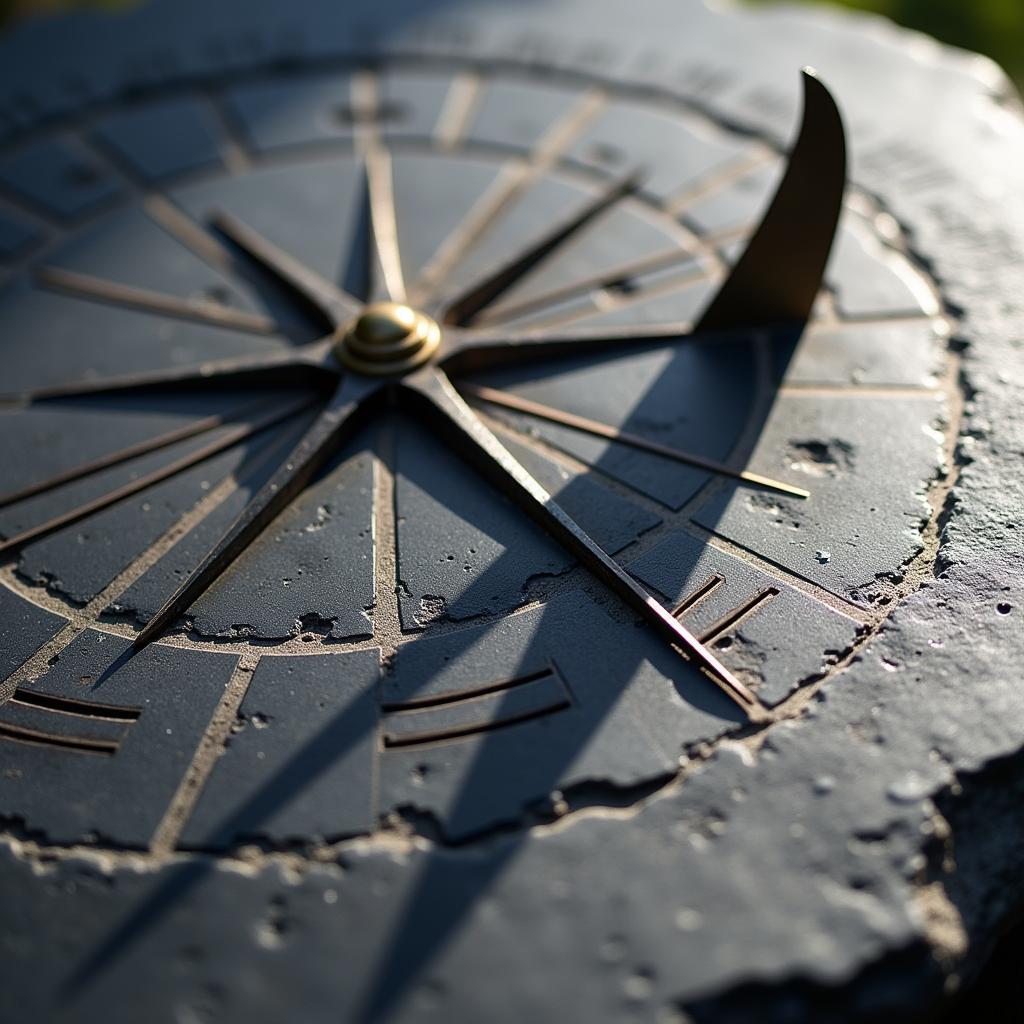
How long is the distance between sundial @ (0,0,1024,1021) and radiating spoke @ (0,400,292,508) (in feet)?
0.04

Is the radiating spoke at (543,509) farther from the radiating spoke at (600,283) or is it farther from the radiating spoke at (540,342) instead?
the radiating spoke at (600,283)

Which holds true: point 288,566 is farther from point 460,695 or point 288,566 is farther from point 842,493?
point 842,493

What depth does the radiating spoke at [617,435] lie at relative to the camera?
3266mm

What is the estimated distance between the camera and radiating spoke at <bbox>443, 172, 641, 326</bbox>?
384cm

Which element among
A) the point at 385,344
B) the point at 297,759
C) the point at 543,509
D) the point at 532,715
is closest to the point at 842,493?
the point at 543,509

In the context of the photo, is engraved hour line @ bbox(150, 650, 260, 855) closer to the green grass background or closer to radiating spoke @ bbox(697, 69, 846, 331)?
radiating spoke @ bbox(697, 69, 846, 331)

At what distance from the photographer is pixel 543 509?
3.13 meters

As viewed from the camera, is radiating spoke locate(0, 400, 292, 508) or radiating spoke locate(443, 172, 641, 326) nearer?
radiating spoke locate(0, 400, 292, 508)

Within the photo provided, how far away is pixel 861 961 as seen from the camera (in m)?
2.30

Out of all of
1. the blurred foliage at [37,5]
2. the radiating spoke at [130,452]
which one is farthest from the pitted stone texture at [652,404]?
the blurred foliage at [37,5]

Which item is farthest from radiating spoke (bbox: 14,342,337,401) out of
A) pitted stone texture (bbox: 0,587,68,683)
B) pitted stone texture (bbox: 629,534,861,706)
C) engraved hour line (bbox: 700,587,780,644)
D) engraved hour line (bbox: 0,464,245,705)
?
engraved hour line (bbox: 700,587,780,644)

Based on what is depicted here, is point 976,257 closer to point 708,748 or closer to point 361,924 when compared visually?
point 708,748

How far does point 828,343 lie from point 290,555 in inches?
67.2

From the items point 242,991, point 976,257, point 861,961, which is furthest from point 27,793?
Answer: point 976,257
